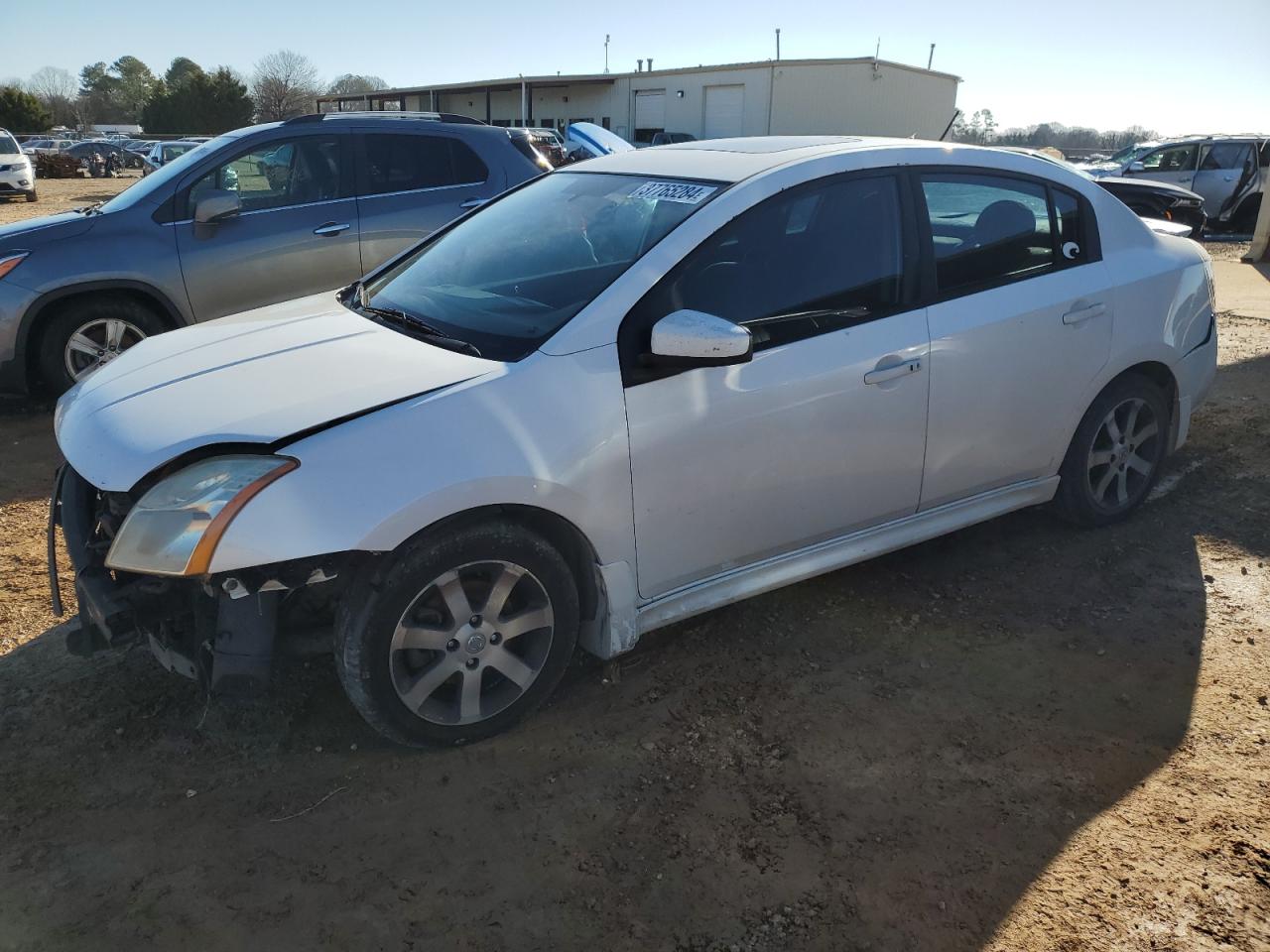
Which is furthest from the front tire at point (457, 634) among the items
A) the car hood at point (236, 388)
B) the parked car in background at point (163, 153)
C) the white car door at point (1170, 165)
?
the parked car in background at point (163, 153)

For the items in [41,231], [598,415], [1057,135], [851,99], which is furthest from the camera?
[1057,135]

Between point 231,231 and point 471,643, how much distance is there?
14.7ft

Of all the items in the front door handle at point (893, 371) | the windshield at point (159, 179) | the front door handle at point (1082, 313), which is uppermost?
the windshield at point (159, 179)

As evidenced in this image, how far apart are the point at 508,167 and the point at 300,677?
15.9 feet

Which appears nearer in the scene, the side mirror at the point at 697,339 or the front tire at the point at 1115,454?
the side mirror at the point at 697,339

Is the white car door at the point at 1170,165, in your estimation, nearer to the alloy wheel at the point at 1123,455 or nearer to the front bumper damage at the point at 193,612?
the alloy wheel at the point at 1123,455

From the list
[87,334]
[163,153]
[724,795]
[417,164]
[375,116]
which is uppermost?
[375,116]

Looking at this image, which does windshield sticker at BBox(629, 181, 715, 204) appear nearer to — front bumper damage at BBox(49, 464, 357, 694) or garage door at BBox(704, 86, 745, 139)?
front bumper damage at BBox(49, 464, 357, 694)

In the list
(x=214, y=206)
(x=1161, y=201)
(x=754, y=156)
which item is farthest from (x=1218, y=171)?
(x=214, y=206)

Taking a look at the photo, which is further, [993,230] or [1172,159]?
[1172,159]

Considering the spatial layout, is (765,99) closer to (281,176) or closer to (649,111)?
(649,111)

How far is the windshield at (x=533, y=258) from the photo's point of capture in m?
3.03

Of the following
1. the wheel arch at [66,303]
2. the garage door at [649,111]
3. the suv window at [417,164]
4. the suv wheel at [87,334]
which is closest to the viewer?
the wheel arch at [66,303]

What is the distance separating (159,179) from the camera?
6121 mm
